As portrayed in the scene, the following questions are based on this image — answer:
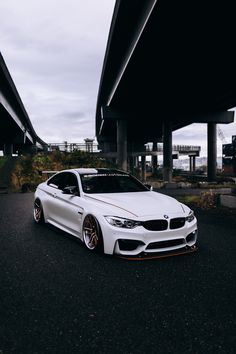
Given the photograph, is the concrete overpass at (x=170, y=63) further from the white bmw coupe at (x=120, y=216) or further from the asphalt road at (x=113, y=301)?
the asphalt road at (x=113, y=301)

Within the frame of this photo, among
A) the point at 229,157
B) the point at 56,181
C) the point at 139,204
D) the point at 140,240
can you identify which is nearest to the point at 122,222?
the point at 140,240

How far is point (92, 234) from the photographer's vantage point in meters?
5.21

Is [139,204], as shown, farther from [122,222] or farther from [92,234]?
[92,234]

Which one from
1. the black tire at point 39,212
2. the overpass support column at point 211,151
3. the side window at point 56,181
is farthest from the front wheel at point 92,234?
the overpass support column at point 211,151

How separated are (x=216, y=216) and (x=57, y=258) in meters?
5.89

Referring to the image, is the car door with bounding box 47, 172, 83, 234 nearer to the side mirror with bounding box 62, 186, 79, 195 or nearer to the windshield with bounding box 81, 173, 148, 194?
the side mirror with bounding box 62, 186, 79, 195

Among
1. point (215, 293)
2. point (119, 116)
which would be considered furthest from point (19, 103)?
point (215, 293)

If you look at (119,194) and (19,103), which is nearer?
(119,194)

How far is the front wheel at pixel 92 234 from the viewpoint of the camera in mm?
4994

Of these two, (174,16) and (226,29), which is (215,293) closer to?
(174,16)

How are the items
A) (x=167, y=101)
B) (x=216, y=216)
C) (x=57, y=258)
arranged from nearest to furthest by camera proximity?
(x=57, y=258) < (x=216, y=216) < (x=167, y=101)

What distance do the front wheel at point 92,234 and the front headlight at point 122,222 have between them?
0.30m

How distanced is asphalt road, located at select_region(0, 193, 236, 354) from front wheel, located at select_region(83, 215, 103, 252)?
0.19 meters

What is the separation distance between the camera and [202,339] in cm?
279
